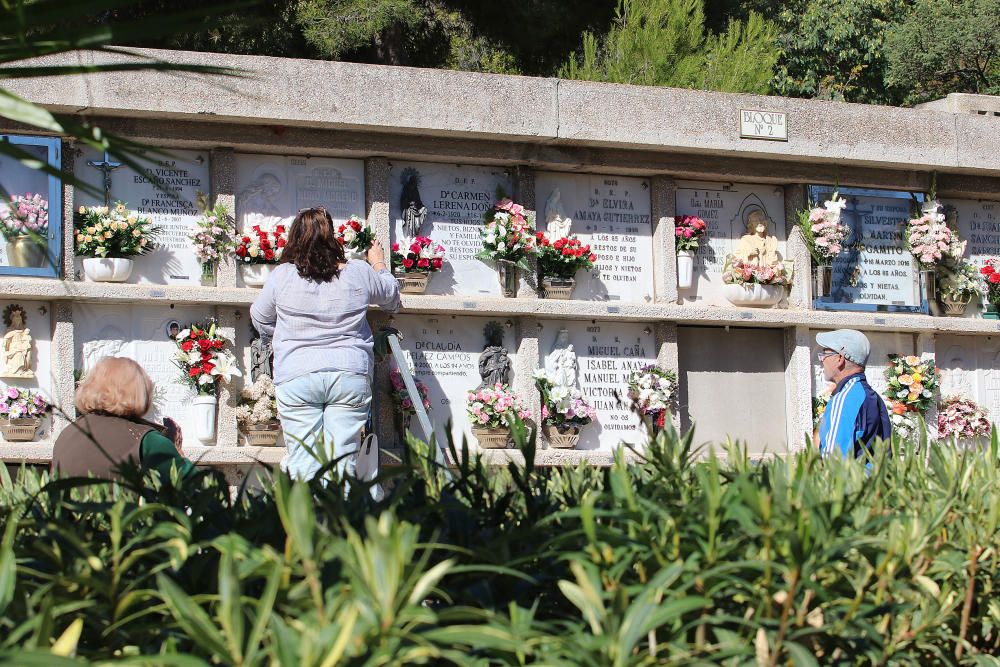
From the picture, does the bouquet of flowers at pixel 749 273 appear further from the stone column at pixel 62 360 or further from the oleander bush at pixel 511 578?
the oleander bush at pixel 511 578

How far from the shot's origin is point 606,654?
146 centimetres

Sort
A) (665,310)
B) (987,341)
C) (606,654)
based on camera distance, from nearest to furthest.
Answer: (606,654)
(665,310)
(987,341)

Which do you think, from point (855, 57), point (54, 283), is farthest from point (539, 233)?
point (855, 57)

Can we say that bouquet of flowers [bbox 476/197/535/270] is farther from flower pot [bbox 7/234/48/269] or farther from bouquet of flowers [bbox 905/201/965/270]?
bouquet of flowers [bbox 905/201/965/270]

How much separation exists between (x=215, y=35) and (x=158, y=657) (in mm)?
12704

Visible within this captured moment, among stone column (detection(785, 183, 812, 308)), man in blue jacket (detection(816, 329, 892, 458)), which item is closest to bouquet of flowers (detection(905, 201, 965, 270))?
stone column (detection(785, 183, 812, 308))

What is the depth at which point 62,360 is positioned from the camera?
6.82 meters

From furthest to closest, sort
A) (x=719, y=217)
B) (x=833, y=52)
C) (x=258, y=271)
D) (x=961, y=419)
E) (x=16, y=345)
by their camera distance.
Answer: (x=833, y=52) → (x=961, y=419) → (x=719, y=217) → (x=258, y=271) → (x=16, y=345)

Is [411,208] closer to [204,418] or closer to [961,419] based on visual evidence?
[204,418]

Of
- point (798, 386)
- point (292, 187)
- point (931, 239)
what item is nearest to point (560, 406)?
point (798, 386)

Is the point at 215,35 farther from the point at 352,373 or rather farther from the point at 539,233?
the point at 352,373

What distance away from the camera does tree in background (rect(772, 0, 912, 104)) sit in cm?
1873

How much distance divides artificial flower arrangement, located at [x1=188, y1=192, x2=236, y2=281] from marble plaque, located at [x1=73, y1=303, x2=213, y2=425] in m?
0.29

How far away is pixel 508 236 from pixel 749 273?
66.0 inches
